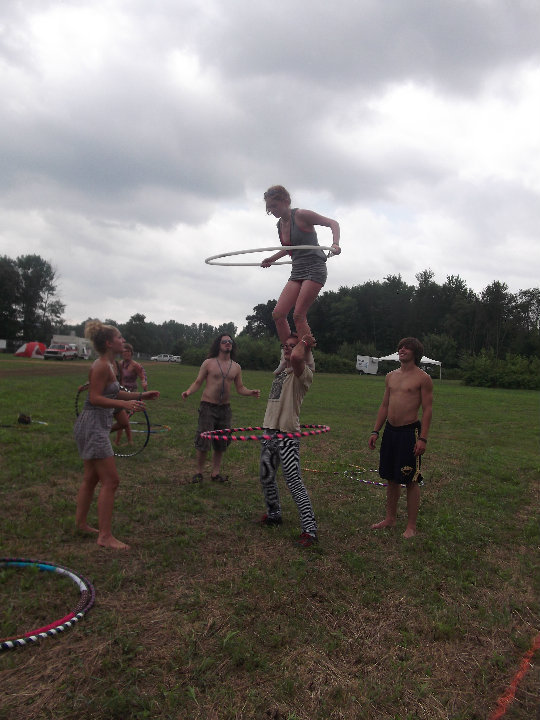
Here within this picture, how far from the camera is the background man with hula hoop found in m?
4.63

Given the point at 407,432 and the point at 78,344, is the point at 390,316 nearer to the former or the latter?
the point at 78,344

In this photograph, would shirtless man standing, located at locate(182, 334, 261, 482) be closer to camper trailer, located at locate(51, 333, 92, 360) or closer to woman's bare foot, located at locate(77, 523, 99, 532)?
woman's bare foot, located at locate(77, 523, 99, 532)

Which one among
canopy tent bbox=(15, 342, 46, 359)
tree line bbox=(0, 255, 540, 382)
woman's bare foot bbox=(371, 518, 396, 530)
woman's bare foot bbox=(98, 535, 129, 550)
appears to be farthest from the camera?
tree line bbox=(0, 255, 540, 382)

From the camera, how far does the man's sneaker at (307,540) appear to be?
4.59 m

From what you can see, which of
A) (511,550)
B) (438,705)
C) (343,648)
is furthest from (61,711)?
(511,550)

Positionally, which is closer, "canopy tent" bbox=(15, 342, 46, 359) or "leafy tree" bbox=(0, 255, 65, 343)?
"canopy tent" bbox=(15, 342, 46, 359)

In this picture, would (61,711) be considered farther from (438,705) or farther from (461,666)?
(461,666)

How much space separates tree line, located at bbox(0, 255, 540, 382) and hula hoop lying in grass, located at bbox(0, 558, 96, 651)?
5810 cm

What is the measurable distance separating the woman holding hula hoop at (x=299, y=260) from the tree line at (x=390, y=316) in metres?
56.9

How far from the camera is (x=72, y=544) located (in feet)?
14.6

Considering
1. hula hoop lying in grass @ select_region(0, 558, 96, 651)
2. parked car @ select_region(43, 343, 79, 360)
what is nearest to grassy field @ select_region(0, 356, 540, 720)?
hula hoop lying in grass @ select_region(0, 558, 96, 651)

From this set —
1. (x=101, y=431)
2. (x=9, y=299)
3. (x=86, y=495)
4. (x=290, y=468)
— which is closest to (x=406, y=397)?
(x=290, y=468)

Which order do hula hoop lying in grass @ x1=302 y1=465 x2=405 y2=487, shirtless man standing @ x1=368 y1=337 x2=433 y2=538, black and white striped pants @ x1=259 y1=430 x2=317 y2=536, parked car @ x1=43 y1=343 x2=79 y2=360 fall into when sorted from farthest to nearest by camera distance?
parked car @ x1=43 y1=343 x2=79 y2=360 < hula hoop lying in grass @ x1=302 y1=465 x2=405 y2=487 < shirtless man standing @ x1=368 y1=337 x2=433 y2=538 < black and white striped pants @ x1=259 y1=430 x2=317 y2=536

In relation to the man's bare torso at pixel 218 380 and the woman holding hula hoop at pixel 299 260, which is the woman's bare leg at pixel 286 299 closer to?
the woman holding hula hoop at pixel 299 260
